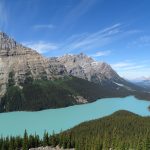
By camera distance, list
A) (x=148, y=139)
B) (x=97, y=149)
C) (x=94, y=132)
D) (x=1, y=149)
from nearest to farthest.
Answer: (x=148, y=139) → (x=97, y=149) → (x=1, y=149) → (x=94, y=132)

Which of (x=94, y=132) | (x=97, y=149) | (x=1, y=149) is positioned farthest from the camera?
(x=94, y=132)

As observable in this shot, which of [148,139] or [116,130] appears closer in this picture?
[148,139]

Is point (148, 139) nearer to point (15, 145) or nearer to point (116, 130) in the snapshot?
point (15, 145)

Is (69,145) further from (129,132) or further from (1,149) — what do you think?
(129,132)

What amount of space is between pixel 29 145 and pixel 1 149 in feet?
41.2

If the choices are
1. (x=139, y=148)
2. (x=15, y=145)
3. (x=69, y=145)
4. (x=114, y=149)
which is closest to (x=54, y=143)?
(x=69, y=145)

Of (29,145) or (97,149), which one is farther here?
(29,145)

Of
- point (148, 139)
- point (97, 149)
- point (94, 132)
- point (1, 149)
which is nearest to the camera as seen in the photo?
point (148, 139)

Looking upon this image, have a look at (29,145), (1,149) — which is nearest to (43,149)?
(29,145)

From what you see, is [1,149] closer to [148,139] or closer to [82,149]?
[82,149]

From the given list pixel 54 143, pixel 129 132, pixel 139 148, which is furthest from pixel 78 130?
pixel 139 148

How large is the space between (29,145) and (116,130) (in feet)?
249

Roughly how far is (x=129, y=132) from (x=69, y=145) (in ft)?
218

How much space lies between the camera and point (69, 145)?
5497 inches
